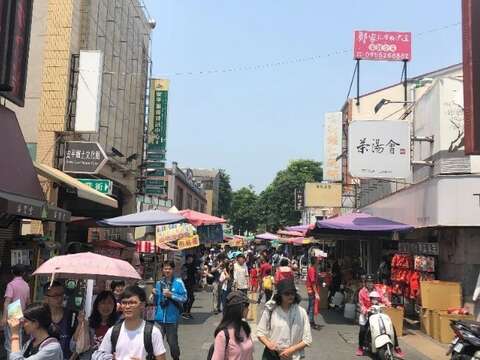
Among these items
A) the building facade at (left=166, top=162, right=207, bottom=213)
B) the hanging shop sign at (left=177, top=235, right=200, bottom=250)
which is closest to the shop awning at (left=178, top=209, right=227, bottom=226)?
the hanging shop sign at (left=177, top=235, right=200, bottom=250)

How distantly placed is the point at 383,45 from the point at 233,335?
81.9ft

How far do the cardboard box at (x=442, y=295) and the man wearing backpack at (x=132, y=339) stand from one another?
370 inches

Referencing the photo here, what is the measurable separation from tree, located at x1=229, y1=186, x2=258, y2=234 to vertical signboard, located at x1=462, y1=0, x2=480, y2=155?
71382 millimetres

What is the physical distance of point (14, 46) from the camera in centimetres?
1099

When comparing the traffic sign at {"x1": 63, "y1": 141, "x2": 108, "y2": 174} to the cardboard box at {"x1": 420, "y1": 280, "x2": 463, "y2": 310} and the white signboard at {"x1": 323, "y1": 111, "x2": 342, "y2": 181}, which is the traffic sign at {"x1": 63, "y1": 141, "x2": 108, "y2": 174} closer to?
the cardboard box at {"x1": 420, "y1": 280, "x2": 463, "y2": 310}

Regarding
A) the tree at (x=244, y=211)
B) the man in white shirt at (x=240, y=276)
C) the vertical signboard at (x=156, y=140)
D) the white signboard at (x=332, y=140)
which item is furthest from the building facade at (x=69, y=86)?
the tree at (x=244, y=211)

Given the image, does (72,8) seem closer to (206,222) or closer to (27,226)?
(27,226)

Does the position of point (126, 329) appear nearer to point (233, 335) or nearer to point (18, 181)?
point (233, 335)

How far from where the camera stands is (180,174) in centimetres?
4953

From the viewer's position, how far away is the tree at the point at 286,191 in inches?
2648

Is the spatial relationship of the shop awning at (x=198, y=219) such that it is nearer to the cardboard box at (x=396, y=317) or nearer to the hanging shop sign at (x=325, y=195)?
the cardboard box at (x=396, y=317)

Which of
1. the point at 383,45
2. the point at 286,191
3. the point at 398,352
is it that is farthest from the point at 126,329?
the point at 286,191

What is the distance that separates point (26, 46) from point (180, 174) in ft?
125

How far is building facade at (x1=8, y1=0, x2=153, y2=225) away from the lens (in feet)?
56.9
